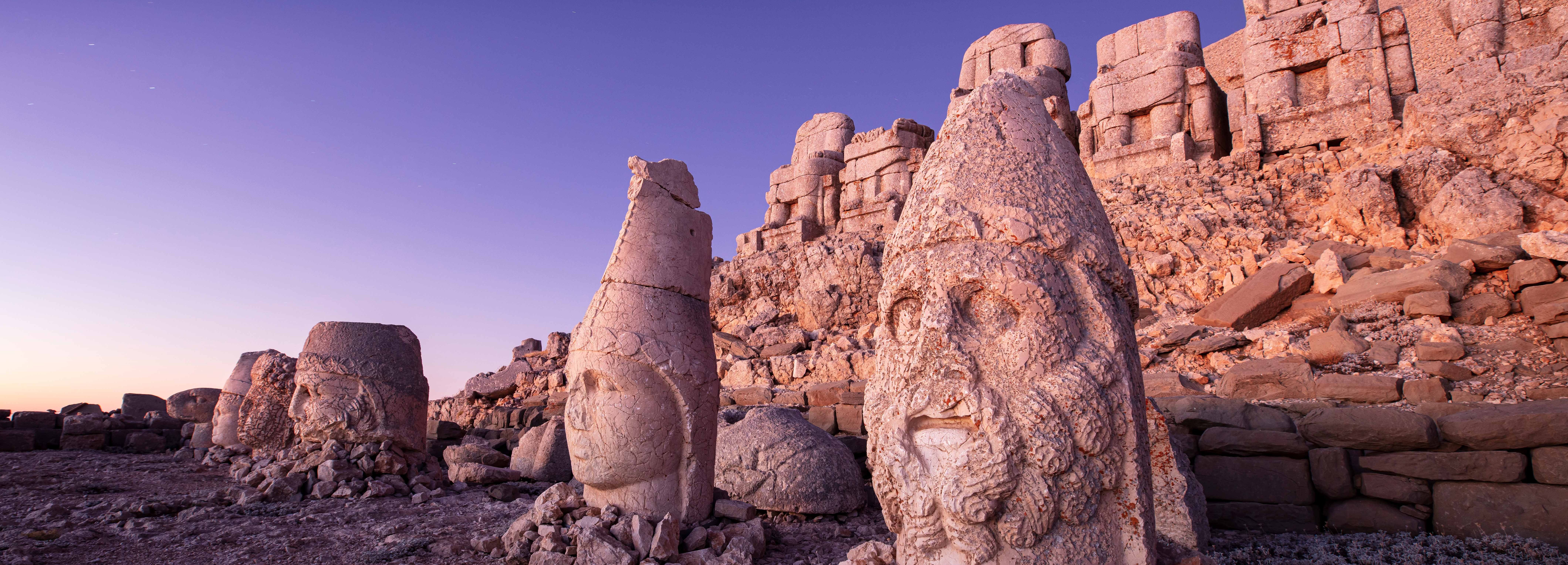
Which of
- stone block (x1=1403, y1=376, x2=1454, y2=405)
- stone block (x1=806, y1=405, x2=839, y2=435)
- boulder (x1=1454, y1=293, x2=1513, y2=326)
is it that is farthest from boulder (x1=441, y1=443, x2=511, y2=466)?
boulder (x1=1454, y1=293, x2=1513, y2=326)

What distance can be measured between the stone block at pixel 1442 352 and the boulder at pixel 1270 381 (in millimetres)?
807

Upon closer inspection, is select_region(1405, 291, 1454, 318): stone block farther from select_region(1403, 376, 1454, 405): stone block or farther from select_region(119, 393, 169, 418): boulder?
select_region(119, 393, 169, 418): boulder

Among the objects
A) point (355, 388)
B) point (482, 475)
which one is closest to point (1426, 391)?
point (482, 475)

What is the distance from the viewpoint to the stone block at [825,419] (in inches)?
283

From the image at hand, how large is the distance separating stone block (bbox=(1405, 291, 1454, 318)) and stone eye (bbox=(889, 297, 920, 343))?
21.0 feet

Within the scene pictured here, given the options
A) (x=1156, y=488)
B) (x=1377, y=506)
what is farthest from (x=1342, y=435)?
(x=1156, y=488)

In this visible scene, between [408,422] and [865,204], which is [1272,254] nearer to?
[865,204]

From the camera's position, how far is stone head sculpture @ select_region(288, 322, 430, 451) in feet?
21.7

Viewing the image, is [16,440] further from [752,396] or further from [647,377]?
[647,377]

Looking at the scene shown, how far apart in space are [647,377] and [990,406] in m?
2.46

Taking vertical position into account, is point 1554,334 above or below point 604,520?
above

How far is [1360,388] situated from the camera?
514cm

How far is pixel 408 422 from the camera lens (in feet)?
22.5

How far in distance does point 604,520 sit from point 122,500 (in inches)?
193
